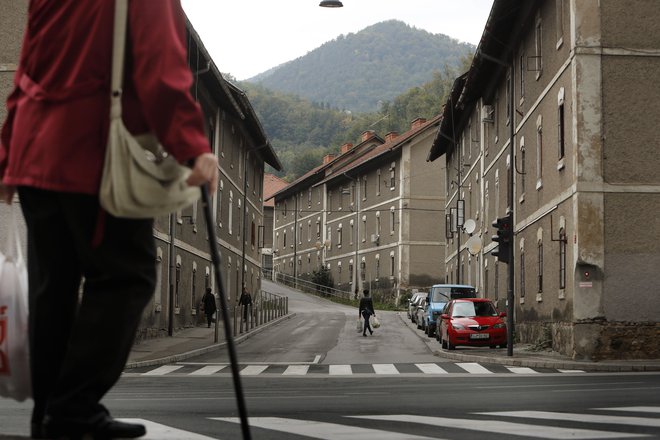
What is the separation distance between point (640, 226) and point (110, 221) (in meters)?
22.1

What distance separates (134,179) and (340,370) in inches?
723

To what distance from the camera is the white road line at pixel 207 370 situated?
64.8 ft

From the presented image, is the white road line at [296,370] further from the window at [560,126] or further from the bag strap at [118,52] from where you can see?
the bag strap at [118,52]

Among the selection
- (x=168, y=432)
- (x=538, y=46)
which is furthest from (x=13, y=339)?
(x=538, y=46)

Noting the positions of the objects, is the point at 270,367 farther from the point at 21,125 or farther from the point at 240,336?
the point at 21,125

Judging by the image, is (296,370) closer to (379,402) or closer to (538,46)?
(379,402)

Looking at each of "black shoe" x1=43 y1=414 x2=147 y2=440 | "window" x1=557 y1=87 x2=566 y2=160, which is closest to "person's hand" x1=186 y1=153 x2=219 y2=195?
"black shoe" x1=43 y1=414 x2=147 y2=440

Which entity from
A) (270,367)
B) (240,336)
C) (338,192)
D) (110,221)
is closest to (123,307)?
(110,221)

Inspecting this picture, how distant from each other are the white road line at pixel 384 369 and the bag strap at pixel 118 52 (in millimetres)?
17475

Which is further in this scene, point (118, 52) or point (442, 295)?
point (442, 295)

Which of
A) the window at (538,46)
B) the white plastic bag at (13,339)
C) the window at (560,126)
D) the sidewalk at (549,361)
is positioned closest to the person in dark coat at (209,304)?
the sidewalk at (549,361)

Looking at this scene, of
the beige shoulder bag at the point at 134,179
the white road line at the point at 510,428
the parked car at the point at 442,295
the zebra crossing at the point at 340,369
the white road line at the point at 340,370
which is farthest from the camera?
the parked car at the point at 442,295

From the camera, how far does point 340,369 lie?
21828 mm

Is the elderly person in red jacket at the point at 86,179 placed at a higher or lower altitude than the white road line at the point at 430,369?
higher
